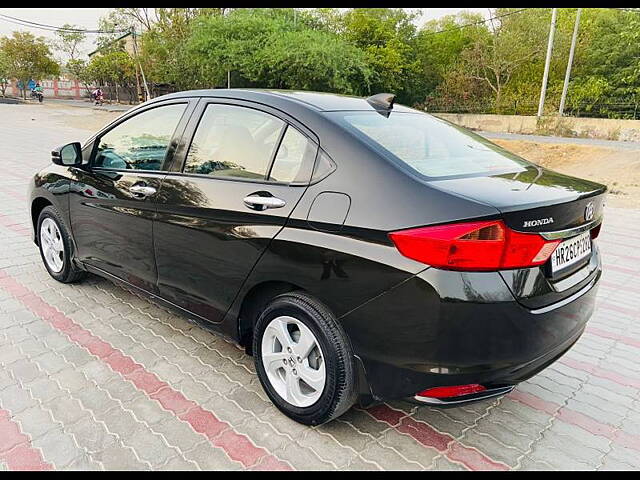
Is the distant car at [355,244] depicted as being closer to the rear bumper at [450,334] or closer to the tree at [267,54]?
the rear bumper at [450,334]

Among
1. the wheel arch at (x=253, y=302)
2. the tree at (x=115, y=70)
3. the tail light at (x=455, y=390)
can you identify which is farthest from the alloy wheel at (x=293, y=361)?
the tree at (x=115, y=70)

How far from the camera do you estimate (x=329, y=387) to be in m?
2.18

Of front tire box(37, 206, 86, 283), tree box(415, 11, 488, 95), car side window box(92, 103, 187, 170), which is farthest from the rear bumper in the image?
tree box(415, 11, 488, 95)

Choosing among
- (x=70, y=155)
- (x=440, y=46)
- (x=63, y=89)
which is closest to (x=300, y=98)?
(x=70, y=155)

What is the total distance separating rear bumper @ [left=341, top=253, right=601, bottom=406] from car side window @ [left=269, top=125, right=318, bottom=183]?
71 cm

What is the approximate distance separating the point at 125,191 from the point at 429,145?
193 centimetres

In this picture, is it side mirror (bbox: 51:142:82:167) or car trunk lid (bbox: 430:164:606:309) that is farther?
side mirror (bbox: 51:142:82:167)

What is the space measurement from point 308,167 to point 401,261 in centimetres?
67

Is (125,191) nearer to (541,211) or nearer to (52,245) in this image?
(52,245)

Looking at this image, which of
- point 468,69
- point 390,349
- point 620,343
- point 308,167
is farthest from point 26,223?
point 468,69

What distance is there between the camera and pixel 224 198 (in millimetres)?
2502

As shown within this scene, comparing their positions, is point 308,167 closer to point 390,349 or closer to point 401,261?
point 401,261

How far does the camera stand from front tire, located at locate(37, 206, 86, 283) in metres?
3.81

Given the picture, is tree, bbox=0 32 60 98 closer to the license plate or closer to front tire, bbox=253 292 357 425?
front tire, bbox=253 292 357 425
